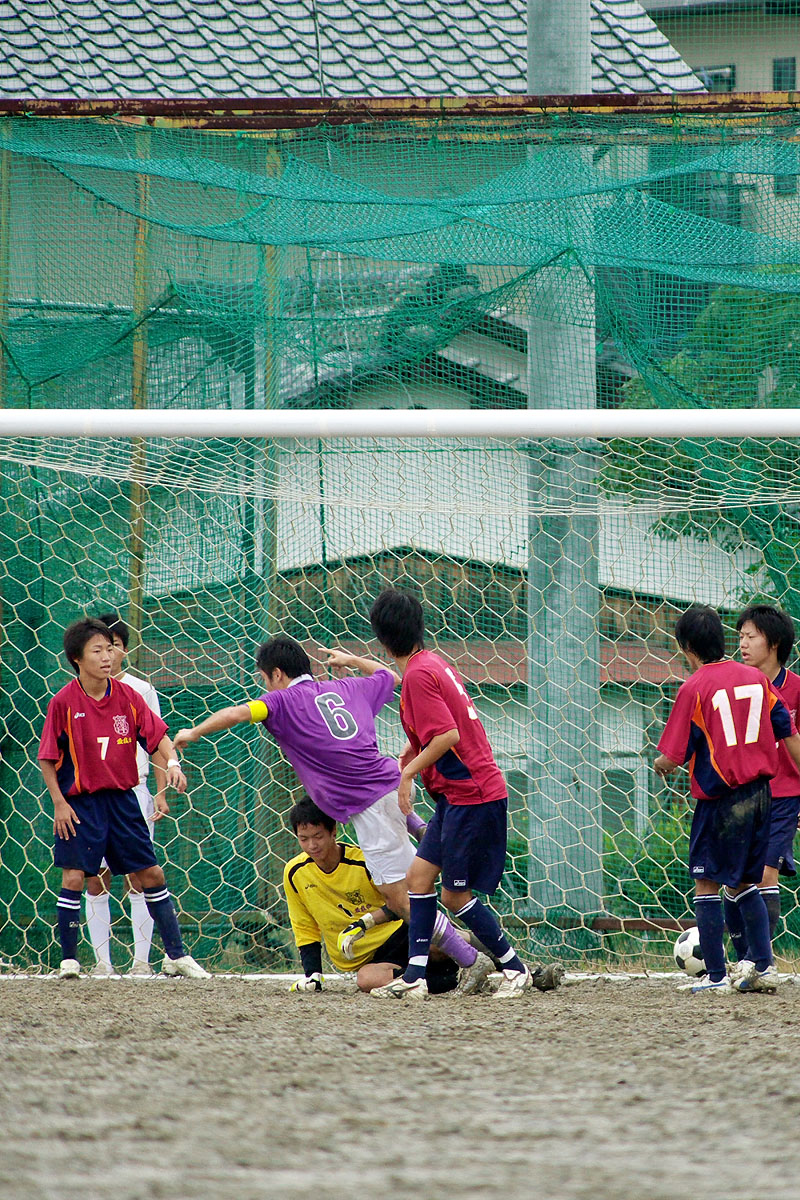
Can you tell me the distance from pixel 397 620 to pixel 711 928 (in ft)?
4.71

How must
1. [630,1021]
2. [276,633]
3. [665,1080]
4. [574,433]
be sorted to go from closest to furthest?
[665,1080], [630,1021], [574,433], [276,633]

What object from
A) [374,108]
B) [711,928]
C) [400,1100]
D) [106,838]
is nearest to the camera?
[400,1100]

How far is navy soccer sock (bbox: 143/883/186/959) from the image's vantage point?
473 centimetres

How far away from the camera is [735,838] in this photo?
13.3 ft

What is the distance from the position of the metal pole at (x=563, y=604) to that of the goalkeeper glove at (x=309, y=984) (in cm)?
123

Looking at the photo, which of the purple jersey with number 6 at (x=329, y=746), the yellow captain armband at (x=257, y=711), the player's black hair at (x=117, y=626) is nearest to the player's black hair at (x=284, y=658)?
the purple jersey with number 6 at (x=329, y=746)

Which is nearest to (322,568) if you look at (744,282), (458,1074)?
(744,282)

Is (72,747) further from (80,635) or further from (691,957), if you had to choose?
(691,957)

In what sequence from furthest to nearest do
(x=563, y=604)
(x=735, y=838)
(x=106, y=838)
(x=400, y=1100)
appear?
(x=563, y=604) < (x=106, y=838) < (x=735, y=838) < (x=400, y=1100)

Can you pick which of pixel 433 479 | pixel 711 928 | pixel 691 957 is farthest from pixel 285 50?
pixel 711 928

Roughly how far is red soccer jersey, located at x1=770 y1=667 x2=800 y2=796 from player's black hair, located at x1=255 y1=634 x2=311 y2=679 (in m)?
1.72

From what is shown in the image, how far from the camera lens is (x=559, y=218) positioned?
5.75 m

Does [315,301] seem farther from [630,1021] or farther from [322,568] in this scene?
[630,1021]

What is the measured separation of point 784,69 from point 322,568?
13.7 m
